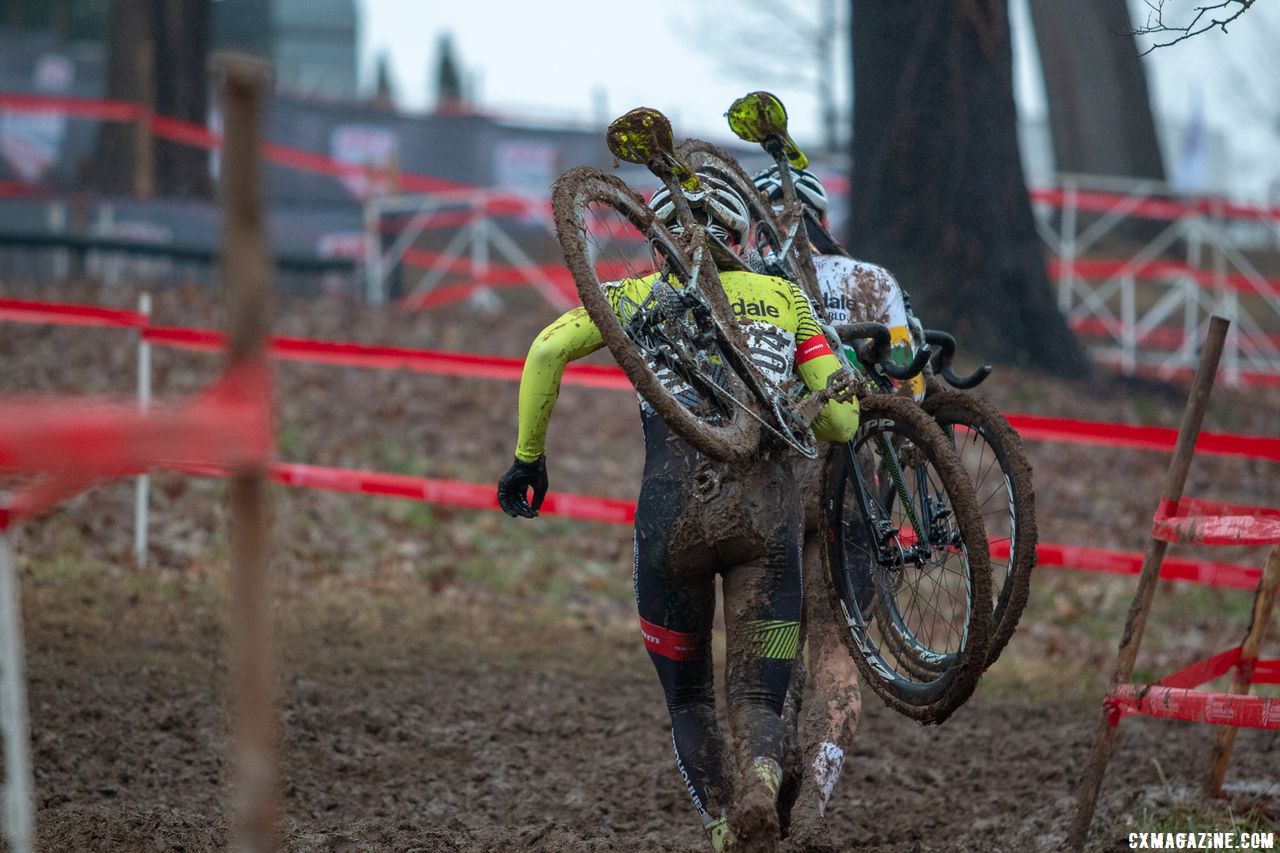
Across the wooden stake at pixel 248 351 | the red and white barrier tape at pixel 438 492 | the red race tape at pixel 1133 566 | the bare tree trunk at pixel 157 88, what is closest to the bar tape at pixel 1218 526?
the red race tape at pixel 1133 566

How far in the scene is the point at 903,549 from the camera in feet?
15.7

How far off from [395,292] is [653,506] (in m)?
12.3

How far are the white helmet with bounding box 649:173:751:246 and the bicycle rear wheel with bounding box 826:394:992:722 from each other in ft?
2.39

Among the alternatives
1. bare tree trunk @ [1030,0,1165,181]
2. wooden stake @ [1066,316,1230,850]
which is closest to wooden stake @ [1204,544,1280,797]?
wooden stake @ [1066,316,1230,850]

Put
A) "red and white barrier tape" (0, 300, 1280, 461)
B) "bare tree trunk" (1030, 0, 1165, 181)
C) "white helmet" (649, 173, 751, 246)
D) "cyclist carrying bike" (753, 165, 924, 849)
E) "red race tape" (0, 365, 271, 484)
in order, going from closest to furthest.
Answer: "red race tape" (0, 365, 271, 484) < "white helmet" (649, 173, 751, 246) < "cyclist carrying bike" (753, 165, 924, 849) < "red and white barrier tape" (0, 300, 1280, 461) < "bare tree trunk" (1030, 0, 1165, 181)

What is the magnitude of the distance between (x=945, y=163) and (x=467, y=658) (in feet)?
22.7

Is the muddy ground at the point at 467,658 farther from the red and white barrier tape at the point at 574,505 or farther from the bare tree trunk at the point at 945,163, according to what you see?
the bare tree trunk at the point at 945,163

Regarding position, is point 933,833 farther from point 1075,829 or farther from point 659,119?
point 659,119

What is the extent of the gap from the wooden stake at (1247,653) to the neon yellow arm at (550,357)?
2674 millimetres

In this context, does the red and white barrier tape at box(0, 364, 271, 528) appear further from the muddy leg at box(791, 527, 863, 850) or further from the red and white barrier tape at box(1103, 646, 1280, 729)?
the red and white barrier tape at box(1103, 646, 1280, 729)

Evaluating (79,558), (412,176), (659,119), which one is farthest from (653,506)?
(412,176)

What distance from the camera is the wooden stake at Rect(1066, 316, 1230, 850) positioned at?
15.8 feet

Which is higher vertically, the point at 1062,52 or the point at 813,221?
the point at 1062,52

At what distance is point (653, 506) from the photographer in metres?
4.34
